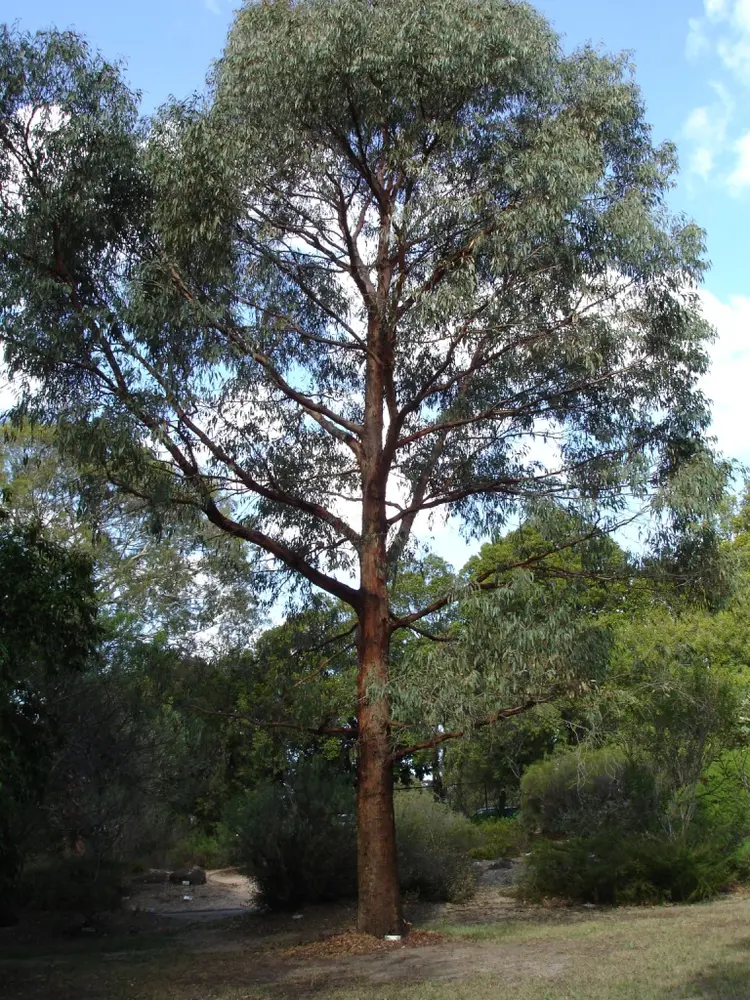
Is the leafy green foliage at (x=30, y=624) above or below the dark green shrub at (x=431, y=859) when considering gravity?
above

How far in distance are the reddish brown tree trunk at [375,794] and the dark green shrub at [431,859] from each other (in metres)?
3.63

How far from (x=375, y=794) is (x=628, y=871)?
15.6ft

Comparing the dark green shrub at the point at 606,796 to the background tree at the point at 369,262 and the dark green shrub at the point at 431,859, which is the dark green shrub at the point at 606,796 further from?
the background tree at the point at 369,262

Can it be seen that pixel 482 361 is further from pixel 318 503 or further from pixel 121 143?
pixel 121 143

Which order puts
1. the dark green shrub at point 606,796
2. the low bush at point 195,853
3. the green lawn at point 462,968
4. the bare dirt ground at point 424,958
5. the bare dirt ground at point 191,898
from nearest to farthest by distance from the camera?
the green lawn at point 462,968, the bare dirt ground at point 424,958, the dark green shrub at point 606,796, the bare dirt ground at point 191,898, the low bush at point 195,853

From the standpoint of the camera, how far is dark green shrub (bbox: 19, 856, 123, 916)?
12961 mm

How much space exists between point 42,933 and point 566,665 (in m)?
7.95

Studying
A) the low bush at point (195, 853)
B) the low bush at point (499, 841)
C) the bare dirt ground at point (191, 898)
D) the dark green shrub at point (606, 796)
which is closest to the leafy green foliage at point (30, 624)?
the bare dirt ground at point (191, 898)

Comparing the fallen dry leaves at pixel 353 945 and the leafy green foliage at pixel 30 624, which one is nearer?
the leafy green foliage at pixel 30 624

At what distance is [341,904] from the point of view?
13.4 meters

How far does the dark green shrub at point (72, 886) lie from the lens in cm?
1296

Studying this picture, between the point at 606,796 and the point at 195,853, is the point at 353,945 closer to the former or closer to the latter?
the point at 606,796

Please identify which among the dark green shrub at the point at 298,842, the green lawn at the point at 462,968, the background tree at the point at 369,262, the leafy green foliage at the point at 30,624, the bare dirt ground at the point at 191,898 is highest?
the background tree at the point at 369,262

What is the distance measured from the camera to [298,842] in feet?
43.6
